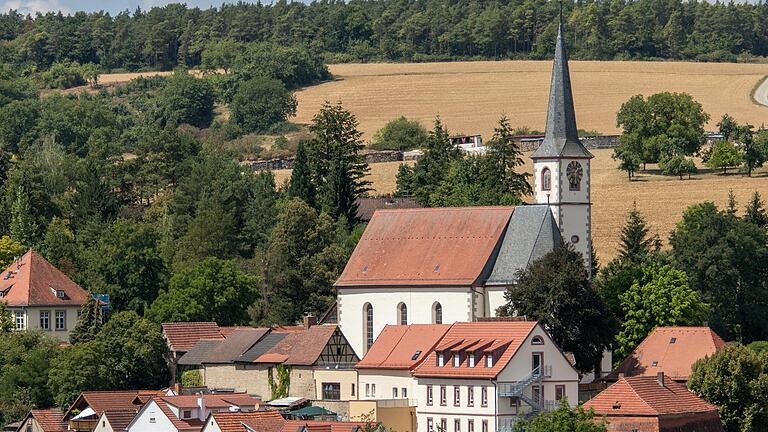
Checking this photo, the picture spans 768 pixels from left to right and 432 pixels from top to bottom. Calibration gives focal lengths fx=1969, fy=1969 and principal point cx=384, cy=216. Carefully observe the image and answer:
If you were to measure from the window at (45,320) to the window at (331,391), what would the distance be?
19.7 meters

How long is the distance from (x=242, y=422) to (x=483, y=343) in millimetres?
9677

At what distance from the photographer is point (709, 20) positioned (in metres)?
197

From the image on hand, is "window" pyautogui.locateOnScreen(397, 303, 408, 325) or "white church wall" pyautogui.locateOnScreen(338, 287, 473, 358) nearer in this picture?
"white church wall" pyautogui.locateOnScreen(338, 287, 473, 358)

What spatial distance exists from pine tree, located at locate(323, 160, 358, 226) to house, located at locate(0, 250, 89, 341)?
17139mm

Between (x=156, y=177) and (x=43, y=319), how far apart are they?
29463mm

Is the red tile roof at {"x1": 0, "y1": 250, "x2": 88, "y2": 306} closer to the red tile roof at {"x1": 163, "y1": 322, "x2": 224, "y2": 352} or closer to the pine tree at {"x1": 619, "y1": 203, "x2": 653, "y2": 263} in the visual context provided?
the red tile roof at {"x1": 163, "y1": 322, "x2": 224, "y2": 352}

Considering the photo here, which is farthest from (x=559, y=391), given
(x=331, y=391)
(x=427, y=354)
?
(x=331, y=391)

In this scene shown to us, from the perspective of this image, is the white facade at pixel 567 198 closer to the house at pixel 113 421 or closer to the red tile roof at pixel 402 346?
the red tile roof at pixel 402 346

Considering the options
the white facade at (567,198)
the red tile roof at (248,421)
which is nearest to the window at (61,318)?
the red tile roof at (248,421)

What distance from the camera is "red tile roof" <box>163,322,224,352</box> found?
9101cm

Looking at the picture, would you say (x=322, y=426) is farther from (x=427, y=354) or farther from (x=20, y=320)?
(x=20, y=320)

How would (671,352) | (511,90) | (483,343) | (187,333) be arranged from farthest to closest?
(511,90)
(187,333)
(671,352)
(483,343)

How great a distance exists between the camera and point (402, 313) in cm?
8681

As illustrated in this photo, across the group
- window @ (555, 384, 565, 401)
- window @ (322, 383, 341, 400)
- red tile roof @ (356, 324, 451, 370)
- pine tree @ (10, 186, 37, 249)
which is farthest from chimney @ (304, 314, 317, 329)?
pine tree @ (10, 186, 37, 249)
